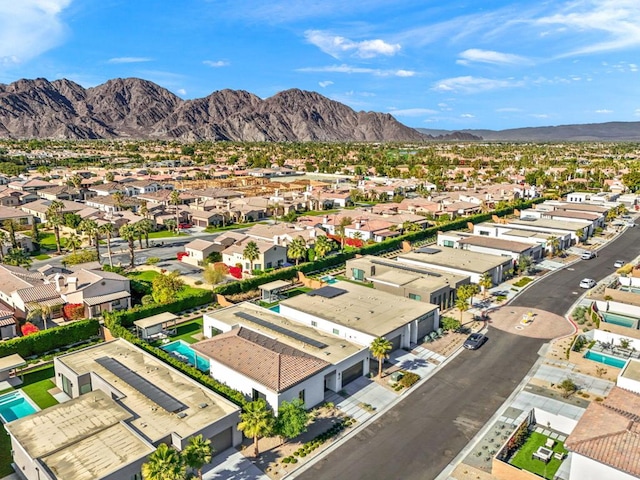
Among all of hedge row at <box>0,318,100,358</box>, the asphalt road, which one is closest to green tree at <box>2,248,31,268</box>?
hedge row at <box>0,318,100,358</box>

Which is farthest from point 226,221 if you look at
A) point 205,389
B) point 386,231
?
point 205,389

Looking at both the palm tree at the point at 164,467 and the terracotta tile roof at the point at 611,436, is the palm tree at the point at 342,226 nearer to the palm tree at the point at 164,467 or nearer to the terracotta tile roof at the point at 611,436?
the terracotta tile roof at the point at 611,436

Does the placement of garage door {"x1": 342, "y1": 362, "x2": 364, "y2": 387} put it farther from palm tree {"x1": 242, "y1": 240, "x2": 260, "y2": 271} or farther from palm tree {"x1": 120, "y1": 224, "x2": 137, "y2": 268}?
palm tree {"x1": 120, "y1": 224, "x2": 137, "y2": 268}

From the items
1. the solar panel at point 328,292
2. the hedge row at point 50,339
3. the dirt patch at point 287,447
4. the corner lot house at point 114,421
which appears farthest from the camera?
the solar panel at point 328,292

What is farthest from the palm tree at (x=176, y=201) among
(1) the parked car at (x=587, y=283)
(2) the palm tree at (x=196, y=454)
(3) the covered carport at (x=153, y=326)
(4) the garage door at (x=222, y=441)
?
(2) the palm tree at (x=196, y=454)

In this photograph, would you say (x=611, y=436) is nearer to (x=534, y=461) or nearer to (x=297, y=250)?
(x=534, y=461)
